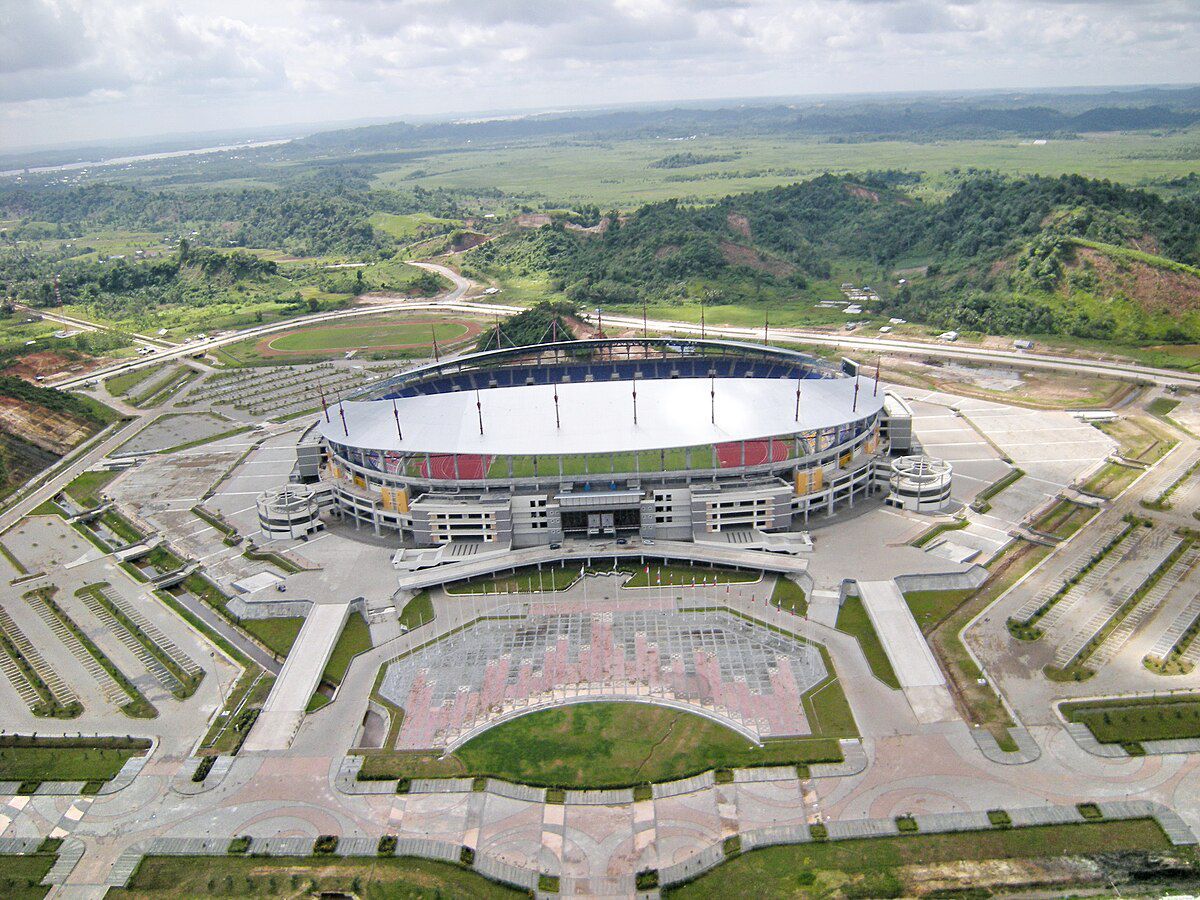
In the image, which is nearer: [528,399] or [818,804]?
[818,804]

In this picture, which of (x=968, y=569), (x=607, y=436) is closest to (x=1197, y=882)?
(x=968, y=569)

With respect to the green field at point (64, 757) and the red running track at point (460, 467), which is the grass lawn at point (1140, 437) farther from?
the green field at point (64, 757)

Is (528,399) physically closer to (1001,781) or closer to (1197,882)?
(1001,781)

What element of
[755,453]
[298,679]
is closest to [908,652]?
[755,453]

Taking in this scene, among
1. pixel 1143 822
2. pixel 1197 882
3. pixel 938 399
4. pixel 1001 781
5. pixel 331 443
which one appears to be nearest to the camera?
pixel 1197 882

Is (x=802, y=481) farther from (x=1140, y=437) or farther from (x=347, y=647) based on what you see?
(x=1140, y=437)

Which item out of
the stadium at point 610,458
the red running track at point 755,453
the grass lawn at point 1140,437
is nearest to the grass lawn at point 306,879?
the stadium at point 610,458

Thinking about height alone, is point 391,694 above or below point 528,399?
below
